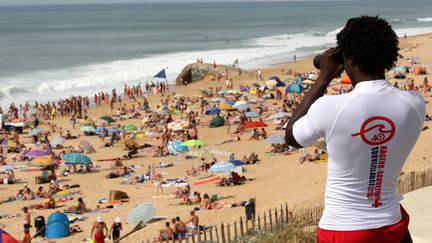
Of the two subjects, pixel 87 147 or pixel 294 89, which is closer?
pixel 87 147

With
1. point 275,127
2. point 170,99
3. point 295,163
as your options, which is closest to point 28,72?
point 170,99

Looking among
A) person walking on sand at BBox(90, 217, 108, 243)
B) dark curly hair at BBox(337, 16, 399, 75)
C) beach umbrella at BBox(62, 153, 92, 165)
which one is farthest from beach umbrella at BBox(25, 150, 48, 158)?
dark curly hair at BBox(337, 16, 399, 75)

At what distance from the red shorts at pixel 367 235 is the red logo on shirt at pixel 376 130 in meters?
0.41

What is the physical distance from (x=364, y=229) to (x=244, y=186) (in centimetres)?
1539

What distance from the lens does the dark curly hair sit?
2834mm

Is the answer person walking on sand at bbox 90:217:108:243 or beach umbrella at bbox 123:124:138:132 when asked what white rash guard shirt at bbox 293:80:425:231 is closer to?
person walking on sand at bbox 90:217:108:243

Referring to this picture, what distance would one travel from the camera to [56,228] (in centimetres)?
1460

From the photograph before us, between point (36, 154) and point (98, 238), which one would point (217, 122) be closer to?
point (36, 154)

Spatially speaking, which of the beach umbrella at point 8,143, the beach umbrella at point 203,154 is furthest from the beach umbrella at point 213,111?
the beach umbrella at point 203,154

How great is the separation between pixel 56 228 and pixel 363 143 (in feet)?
41.8

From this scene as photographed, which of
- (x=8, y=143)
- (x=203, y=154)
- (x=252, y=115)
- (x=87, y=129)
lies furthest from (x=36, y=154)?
(x=252, y=115)

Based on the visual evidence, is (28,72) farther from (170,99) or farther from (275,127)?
(275,127)

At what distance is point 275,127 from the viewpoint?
2672 cm

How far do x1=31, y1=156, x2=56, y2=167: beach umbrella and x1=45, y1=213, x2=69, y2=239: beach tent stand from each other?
290 inches
